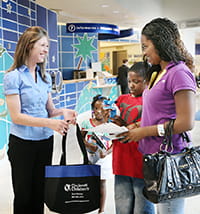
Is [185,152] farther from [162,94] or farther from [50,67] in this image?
[50,67]

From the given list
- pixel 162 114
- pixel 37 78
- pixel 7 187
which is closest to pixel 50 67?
pixel 7 187

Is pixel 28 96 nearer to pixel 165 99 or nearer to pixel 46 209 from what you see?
pixel 165 99

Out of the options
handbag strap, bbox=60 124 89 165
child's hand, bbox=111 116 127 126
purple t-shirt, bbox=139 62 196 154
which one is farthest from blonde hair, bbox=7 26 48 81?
purple t-shirt, bbox=139 62 196 154

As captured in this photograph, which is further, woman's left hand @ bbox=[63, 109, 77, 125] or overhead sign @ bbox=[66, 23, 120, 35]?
overhead sign @ bbox=[66, 23, 120, 35]

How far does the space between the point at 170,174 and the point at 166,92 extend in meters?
0.38

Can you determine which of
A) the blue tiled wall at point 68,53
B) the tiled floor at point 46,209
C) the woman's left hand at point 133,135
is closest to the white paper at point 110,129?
the woman's left hand at point 133,135

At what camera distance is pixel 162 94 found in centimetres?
134

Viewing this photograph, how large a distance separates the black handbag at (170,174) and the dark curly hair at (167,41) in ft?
1.05

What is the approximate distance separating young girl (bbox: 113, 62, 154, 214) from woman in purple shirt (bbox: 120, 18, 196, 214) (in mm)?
241

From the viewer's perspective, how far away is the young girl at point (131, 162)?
1684 mm

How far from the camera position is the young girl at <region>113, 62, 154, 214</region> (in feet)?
5.52

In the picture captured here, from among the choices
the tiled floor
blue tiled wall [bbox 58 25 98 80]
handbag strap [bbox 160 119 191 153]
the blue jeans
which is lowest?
the tiled floor

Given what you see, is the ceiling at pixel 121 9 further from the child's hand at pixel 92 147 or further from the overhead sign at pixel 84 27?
the child's hand at pixel 92 147

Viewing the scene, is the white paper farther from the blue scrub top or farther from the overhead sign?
the overhead sign
